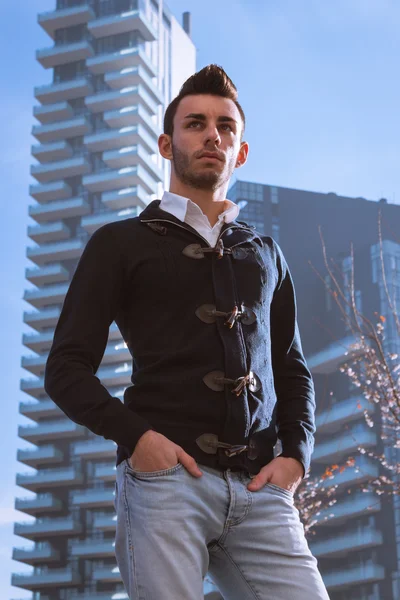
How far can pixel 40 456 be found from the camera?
53594 mm

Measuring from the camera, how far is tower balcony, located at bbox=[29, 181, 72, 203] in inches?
2318

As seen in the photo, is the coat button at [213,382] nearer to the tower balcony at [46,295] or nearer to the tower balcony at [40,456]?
the tower balcony at [40,456]

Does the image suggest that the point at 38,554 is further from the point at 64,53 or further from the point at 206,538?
the point at 206,538

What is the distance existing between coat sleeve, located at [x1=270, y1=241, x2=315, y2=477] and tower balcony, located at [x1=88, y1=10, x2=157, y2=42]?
5993 centimetres

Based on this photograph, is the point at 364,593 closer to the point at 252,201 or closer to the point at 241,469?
the point at 252,201

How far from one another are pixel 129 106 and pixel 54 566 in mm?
28741

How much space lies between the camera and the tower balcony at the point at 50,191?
5888cm

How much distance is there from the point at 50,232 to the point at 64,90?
10033 millimetres

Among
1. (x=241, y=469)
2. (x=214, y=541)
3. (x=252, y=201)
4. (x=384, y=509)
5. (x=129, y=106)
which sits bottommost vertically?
(x=214, y=541)

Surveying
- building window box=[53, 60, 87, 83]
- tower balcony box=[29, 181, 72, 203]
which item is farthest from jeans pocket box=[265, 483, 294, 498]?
building window box=[53, 60, 87, 83]

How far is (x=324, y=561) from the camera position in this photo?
140ft

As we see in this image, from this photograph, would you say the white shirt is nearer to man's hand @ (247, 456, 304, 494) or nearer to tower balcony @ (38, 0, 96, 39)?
man's hand @ (247, 456, 304, 494)

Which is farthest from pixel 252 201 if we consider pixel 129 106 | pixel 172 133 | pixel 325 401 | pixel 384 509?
pixel 172 133

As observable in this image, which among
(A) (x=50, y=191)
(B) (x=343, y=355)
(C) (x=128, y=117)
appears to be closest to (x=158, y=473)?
(B) (x=343, y=355)
